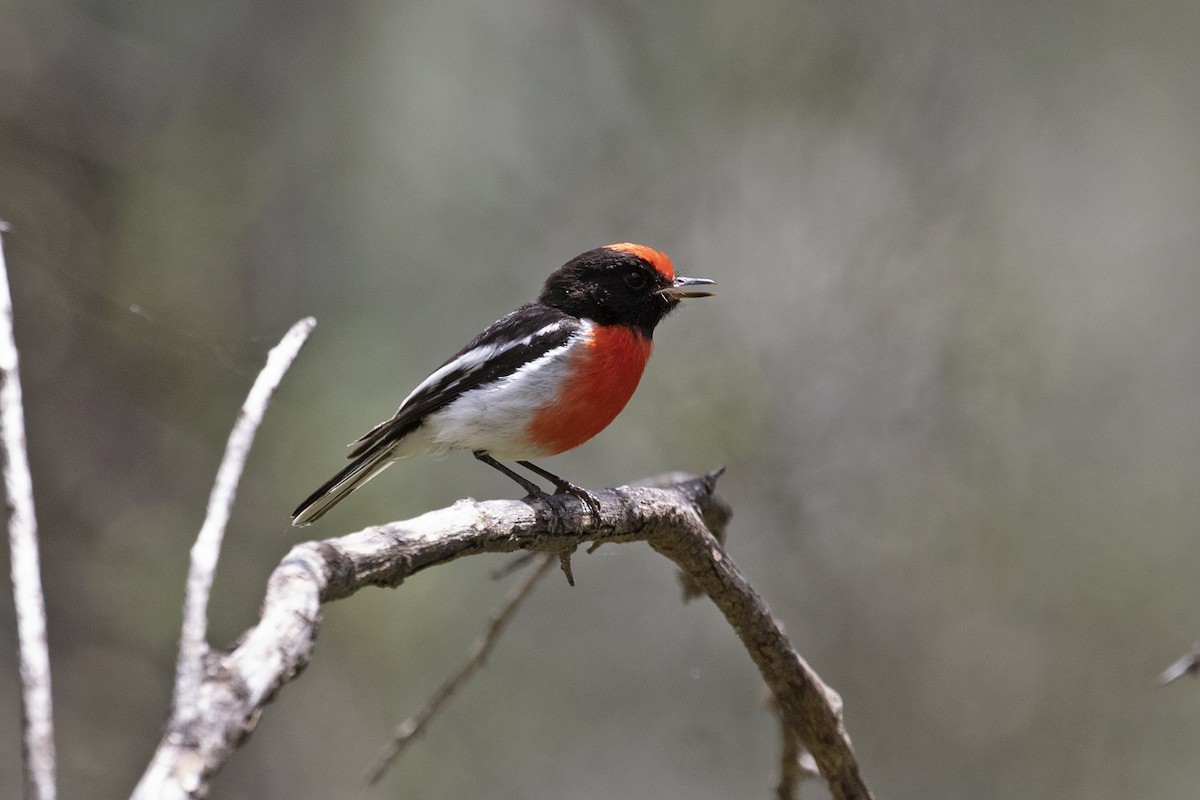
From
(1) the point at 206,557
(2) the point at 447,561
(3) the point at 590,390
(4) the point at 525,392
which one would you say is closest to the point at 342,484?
(4) the point at 525,392

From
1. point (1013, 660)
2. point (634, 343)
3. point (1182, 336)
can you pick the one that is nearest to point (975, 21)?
point (1182, 336)

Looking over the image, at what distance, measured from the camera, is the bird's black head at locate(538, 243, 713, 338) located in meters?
3.76

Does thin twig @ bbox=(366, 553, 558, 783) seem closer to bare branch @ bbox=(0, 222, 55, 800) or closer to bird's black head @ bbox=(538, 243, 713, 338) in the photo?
bird's black head @ bbox=(538, 243, 713, 338)

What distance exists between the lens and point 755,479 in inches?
243

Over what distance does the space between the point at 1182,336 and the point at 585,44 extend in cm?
→ 426

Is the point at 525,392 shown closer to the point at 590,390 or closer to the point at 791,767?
the point at 590,390

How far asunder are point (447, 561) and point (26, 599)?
0.88 m

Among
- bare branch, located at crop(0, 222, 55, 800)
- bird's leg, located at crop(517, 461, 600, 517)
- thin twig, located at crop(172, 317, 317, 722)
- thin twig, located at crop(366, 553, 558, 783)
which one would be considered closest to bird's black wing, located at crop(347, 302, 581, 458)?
bird's leg, located at crop(517, 461, 600, 517)

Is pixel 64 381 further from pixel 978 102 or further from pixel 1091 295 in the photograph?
pixel 1091 295

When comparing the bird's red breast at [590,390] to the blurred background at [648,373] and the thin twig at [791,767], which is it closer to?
the thin twig at [791,767]

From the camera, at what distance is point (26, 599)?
1.22 meters

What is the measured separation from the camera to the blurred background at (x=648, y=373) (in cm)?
586

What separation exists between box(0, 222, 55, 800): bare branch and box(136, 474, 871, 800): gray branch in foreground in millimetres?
112

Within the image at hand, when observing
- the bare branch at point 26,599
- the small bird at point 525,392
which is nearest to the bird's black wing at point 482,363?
the small bird at point 525,392
